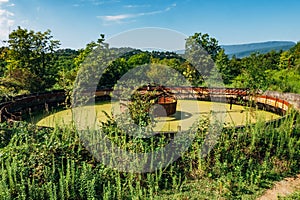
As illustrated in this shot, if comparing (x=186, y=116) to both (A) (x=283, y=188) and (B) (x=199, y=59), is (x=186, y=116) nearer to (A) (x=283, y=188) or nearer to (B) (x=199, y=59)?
(A) (x=283, y=188)

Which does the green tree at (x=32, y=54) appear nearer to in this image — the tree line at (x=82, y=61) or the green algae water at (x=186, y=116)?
the tree line at (x=82, y=61)

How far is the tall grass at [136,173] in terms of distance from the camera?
4301 millimetres

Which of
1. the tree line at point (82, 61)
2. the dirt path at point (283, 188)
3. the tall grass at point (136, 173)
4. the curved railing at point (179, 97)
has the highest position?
the tree line at point (82, 61)

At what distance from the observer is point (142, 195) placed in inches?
173

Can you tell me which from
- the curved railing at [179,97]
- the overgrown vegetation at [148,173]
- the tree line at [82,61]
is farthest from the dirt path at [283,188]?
the tree line at [82,61]

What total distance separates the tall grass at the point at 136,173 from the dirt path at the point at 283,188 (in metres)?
0.14

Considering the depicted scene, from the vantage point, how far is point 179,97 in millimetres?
15031

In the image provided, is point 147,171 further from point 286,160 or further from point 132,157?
point 286,160

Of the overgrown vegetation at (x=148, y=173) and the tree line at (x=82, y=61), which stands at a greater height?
the tree line at (x=82, y=61)

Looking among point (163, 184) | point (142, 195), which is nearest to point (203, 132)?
point (163, 184)

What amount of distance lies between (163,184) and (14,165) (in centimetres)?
241

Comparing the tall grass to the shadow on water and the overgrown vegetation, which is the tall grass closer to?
the overgrown vegetation

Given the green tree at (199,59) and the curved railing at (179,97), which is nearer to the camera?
the curved railing at (179,97)

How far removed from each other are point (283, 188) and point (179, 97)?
10.4 meters
